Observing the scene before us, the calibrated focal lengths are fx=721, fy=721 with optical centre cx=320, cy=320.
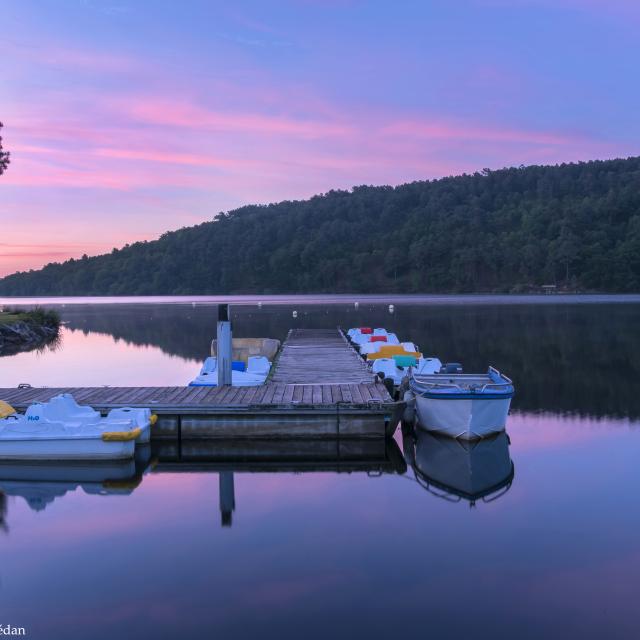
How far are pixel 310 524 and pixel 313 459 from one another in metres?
3.48

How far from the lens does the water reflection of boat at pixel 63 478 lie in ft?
40.4

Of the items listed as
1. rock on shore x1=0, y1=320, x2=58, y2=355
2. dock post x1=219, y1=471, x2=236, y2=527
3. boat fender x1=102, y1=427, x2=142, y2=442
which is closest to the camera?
dock post x1=219, y1=471, x2=236, y2=527

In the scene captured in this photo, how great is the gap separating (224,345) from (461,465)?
655 cm

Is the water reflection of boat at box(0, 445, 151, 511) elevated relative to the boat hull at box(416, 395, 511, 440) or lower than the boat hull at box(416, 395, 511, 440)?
lower

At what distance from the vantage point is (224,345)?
1741 centimetres

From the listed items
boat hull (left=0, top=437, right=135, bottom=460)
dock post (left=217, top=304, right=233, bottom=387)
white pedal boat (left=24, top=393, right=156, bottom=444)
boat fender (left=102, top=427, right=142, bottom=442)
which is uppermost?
dock post (left=217, top=304, right=233, bottom=387)

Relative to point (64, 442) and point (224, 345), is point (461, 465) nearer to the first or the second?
point (224, 345)

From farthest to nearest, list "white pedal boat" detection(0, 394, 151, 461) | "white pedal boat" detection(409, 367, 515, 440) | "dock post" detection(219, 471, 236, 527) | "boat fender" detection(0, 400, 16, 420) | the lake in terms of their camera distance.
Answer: "white pedal boat" detection(409, 367, 515, 440), "boat fender" detection(0, 400, 16, 420), "white pedal boat" detection(0, 394, 151, 461), "dock post" detection(219, 471, 236, 527), the lake

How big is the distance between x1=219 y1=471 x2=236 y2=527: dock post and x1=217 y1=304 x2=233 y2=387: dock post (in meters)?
4.30

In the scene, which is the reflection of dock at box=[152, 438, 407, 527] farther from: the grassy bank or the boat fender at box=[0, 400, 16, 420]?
the grassy bank

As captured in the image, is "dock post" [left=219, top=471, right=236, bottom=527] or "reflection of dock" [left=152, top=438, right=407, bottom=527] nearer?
"dock post" [left=219, top=471, right=236, bottom=527]

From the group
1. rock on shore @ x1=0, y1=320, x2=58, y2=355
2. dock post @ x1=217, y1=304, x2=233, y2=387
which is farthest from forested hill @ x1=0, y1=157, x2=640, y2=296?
dock post @ x1=217, y1=304, x2=233, y2=387

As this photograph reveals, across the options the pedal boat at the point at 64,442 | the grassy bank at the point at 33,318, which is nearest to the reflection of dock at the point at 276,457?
the pedal boat at the point at 64,442

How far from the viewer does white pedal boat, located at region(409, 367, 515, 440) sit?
14.5 meters
